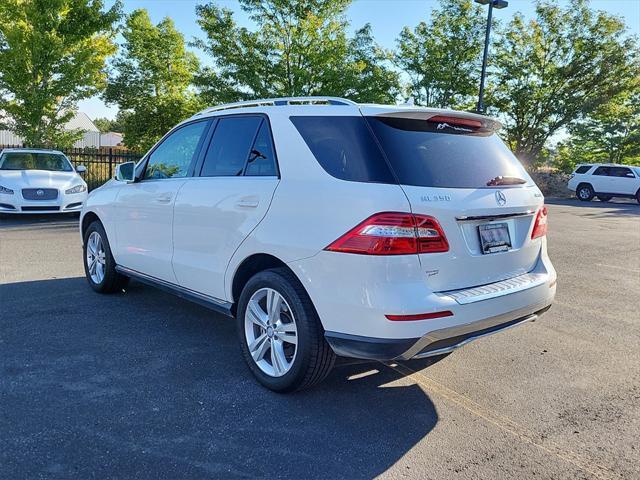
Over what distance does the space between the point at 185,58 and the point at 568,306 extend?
22.0 m

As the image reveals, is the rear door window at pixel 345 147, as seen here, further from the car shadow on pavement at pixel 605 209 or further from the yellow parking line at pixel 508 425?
the car shadow on pavement at pixel 605 209

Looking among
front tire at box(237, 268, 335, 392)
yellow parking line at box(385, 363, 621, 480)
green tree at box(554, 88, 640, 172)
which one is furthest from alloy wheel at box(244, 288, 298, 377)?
green tree at box(554, 88, 640, 172)

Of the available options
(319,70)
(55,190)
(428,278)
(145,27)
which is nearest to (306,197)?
(428,278)

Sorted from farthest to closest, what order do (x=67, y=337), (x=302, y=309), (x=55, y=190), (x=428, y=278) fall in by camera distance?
1. (x=55, y=190)
2. (x=67, y=337)
3. (x=302, y=309)
4. (x=428, y=278)

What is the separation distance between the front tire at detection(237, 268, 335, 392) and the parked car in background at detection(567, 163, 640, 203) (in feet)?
83.1

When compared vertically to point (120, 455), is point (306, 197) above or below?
above

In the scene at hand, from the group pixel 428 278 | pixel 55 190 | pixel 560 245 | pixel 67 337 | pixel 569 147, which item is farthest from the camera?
pixel 569 147

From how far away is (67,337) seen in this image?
13.8 feet

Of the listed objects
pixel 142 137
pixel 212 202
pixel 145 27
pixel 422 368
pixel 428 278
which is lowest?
pixel 422 368

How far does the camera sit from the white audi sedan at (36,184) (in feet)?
34.5

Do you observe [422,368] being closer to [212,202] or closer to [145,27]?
[212,202]

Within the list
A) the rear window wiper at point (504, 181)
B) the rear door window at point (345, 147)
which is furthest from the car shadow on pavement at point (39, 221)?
the rear window wiper at point (504, 181)

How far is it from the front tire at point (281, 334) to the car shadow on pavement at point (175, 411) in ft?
0.52

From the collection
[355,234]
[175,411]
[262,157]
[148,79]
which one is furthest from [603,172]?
[175,411]
